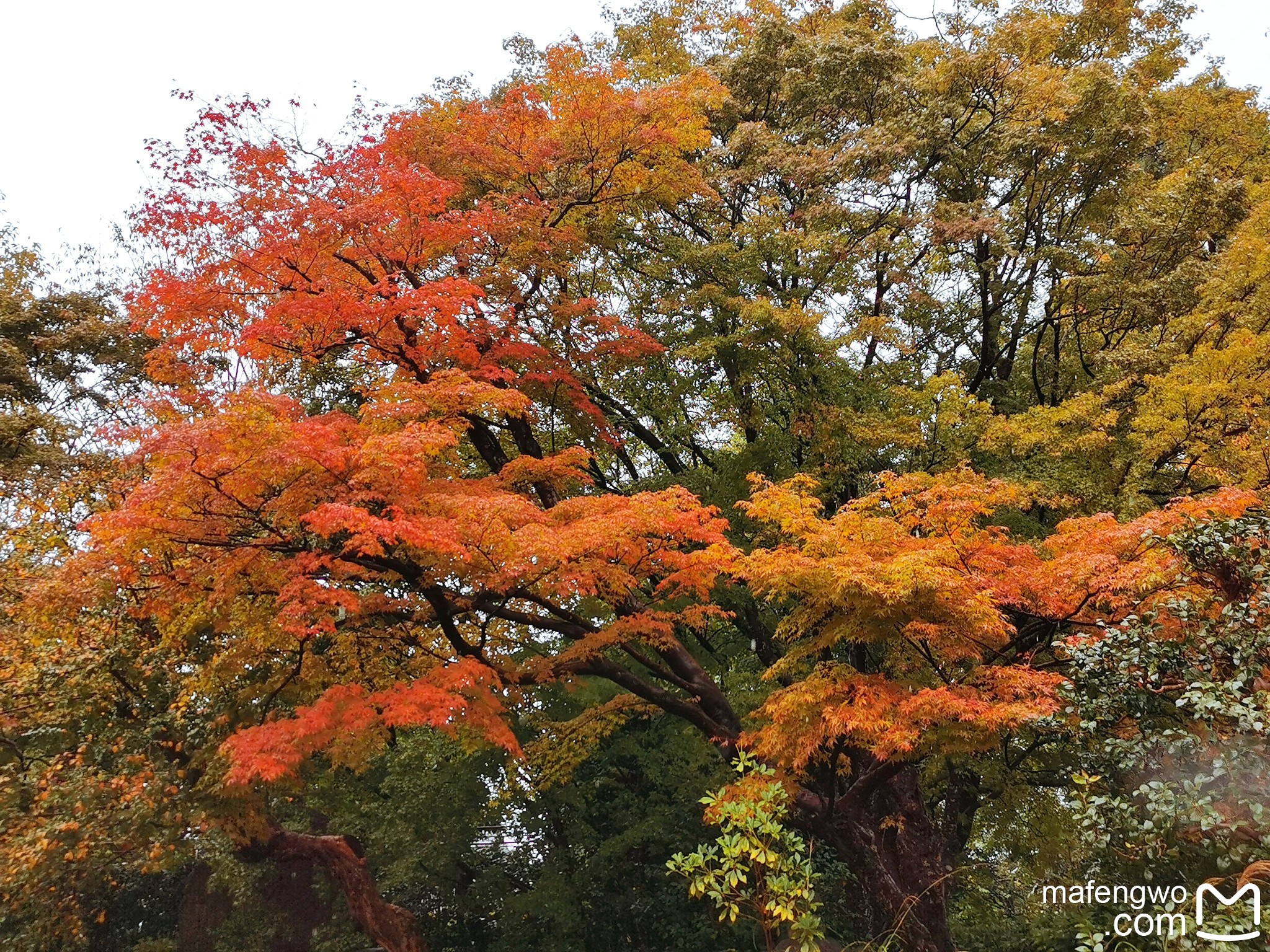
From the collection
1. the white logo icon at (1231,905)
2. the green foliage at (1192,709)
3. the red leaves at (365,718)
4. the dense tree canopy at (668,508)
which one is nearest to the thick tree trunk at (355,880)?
A: the dense tree canopy at (668,508)

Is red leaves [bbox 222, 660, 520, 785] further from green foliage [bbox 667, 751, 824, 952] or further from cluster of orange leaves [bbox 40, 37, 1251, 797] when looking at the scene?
green foliage [bbox 667, 751, 824, 952]

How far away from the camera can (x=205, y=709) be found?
338 inches

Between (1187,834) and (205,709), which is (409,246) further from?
(1187,834)

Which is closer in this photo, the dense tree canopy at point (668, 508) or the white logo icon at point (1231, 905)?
the white logo icon at point (1231, 905)

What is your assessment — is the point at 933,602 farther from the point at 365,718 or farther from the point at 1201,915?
the point at 365,718

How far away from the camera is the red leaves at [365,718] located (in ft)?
20.5

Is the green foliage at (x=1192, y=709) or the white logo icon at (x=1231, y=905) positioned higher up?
the green foliage at (x=1192, y=709)

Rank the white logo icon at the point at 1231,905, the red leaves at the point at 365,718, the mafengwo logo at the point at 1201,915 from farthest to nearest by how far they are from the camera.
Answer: the red leaves at the point at 365,718
the mafengwo logo at the point at 1201,915
the white logo icon at the point at 1231,905

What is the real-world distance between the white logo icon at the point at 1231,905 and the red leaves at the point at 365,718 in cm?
462

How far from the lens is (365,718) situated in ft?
21.0

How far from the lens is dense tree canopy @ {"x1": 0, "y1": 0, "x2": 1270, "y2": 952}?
249 inches

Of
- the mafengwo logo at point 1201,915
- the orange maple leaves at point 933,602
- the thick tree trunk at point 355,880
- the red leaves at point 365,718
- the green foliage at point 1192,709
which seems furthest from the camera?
the thick tree trunk at point 355,880

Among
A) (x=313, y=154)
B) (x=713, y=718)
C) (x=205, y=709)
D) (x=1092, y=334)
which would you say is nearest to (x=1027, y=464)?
(x=1092, y=334)

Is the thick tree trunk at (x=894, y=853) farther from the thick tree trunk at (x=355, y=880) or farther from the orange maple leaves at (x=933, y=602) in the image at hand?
the thick tree trunk at (x=355, y=880)
